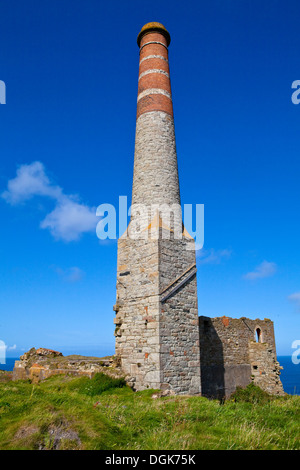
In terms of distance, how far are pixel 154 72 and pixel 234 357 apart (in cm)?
1413

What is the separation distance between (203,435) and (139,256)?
24.4 ft

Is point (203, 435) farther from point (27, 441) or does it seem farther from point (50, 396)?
point (50, 396)

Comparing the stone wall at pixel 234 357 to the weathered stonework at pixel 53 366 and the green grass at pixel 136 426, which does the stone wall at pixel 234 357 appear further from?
the green grass at pixel 136 426

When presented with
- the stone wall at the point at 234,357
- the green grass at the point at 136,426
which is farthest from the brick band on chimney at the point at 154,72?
the green grass at the point at 136,426

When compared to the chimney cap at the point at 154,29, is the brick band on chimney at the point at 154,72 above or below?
below

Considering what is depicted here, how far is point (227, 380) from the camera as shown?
51.7 ft

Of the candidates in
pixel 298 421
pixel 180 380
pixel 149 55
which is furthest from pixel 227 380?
pixel 149 55

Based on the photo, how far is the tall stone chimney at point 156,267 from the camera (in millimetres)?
10750

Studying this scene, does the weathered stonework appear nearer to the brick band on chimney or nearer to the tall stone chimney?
the tall stone chimney

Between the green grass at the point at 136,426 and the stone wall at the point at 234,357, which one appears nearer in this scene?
Answer: the green grass at the point at 136,426

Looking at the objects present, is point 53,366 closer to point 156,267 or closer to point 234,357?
point 156,267

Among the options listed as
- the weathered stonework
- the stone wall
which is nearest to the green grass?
the weathered stonework

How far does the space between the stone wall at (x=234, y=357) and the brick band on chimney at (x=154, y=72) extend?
32.2 ft

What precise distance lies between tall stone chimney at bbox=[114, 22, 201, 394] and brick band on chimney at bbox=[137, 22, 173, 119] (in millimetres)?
45
